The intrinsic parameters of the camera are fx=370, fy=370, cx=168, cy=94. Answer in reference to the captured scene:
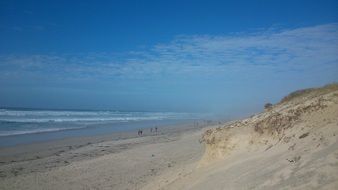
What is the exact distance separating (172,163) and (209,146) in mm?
7786

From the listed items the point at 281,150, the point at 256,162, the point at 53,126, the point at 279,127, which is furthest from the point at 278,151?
the point at 53,126

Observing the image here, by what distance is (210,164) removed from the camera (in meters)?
10.6

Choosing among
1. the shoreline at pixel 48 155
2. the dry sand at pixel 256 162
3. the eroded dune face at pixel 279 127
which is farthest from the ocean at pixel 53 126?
the eroded dune face at pixel 279 127

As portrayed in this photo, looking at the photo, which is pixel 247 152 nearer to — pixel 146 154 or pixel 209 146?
pixel 209 146

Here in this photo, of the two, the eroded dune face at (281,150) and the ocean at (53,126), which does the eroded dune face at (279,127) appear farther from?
the ocean at (53,126)

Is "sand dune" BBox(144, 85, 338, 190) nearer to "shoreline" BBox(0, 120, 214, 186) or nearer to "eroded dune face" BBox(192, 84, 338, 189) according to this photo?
"eroded dune face" BBox(192, 84, 338, 189)

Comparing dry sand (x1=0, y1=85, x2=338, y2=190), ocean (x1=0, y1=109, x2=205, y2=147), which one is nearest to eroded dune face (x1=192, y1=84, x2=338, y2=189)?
dry sand (x1=0, y1=85, x2=338, y2=190)

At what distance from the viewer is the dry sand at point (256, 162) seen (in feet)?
19.5

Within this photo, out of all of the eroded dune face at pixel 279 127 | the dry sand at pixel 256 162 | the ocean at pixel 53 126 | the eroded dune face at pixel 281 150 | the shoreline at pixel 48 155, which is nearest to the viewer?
the eroded dune face at pixel 281 150

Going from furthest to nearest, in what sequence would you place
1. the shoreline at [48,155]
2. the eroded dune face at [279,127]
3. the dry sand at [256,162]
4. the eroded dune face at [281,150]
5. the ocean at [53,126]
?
the ocean at [53,126], the shoreline at [48,155], the eroded dune face at [279,127], the dry sand at [256,162], the eroded dune face at [281,150]

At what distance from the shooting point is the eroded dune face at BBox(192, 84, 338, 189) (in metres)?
5.68

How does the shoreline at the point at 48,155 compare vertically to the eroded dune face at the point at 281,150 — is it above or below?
below

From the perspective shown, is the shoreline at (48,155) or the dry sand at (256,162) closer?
the dry sand at (256,162)

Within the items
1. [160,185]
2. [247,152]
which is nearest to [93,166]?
[160,185]
